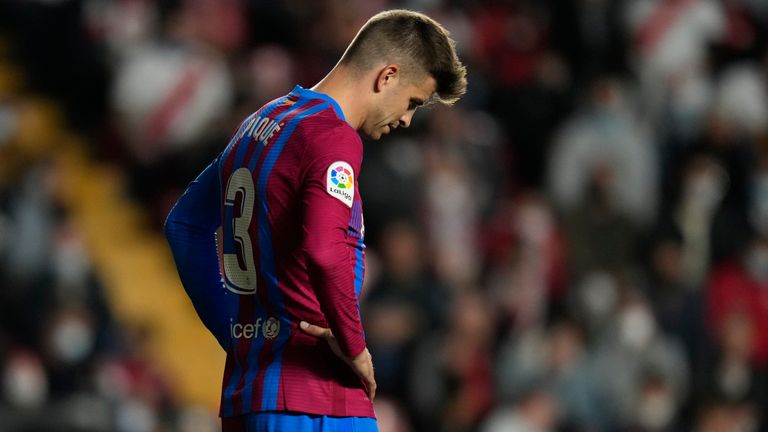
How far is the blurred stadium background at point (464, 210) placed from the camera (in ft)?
30.2

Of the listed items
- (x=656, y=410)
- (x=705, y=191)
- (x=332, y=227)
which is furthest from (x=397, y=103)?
(x=705, y=191)

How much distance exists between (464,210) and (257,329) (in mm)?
6736

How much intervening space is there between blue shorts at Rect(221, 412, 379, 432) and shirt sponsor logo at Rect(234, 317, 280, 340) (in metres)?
0.19

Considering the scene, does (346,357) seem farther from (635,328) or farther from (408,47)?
(635,328)

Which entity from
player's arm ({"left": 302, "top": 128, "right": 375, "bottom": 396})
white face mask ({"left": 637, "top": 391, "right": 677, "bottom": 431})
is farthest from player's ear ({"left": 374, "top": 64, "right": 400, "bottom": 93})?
white face mask ({"left": 637, "top": 391, "right": 677, "bottom": 431})

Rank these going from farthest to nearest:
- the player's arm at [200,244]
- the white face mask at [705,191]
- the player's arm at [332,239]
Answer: the white face mask at [705,191]
the player's arm at [200,244]
the player's arm at [332,239]

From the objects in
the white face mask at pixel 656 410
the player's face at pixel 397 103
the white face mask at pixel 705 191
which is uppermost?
the white face mask at pixel 705 191

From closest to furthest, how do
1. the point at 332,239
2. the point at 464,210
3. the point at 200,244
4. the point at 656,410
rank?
the point at 332,239, the point at 200,244, the point at 656,410, the point at 464,210

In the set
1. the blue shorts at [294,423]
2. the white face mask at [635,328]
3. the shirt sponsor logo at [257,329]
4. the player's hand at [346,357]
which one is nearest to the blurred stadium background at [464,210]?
the white face mask at [635,328]

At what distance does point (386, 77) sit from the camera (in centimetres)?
364

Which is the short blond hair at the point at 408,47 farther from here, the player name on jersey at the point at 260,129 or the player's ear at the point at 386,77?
the player name on jersey at the point at 260,129

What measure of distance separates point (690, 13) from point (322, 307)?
9.10 metres

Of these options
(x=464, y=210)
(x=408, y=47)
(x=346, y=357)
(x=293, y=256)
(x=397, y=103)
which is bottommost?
(x=346, y=357)

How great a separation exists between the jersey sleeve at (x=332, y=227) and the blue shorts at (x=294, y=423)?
0.61 feet
